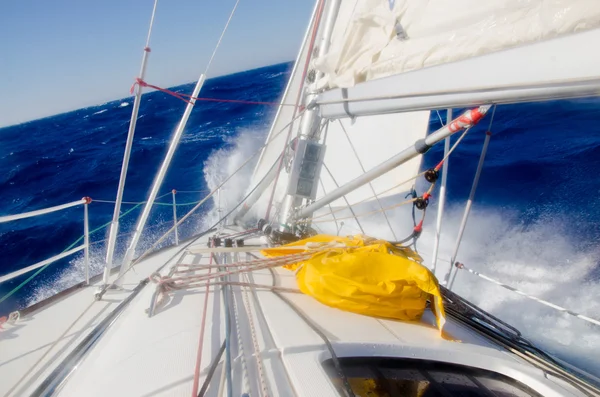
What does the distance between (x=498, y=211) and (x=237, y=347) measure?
225 inches

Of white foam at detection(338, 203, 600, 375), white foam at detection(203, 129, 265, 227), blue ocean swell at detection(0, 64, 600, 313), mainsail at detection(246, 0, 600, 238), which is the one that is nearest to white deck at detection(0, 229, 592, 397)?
mainsail at detection(246, 0, 600, 238)

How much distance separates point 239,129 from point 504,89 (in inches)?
549

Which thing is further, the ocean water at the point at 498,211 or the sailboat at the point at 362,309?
the ocean water at the point at 498,211

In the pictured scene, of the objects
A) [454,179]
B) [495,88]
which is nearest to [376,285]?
[495,88]

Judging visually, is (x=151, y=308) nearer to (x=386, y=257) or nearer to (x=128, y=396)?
(x=128, y=396)

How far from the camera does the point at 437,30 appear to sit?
1531mm

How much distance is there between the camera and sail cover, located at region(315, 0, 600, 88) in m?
0.95

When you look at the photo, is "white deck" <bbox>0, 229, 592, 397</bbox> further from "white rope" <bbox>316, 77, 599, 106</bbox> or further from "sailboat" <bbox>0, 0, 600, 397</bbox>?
"white rope" <bbox>316, 77, 599, 106</bbox>

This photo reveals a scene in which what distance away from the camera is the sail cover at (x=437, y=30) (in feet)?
3.10

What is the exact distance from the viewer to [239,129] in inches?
564

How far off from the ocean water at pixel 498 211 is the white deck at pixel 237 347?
5.93 ft

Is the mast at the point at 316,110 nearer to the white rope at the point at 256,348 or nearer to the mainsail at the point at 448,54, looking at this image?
the mainsail at the point at 448,54

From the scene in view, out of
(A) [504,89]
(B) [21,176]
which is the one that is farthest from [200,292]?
(B) [21,176]

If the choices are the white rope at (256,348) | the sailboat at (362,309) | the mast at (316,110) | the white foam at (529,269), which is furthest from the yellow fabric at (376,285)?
the mast at (316,110)
